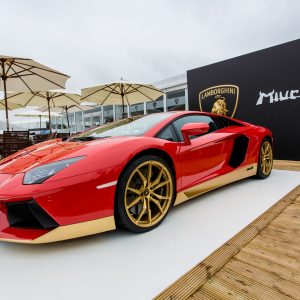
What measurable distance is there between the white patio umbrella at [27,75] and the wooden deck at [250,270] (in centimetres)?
416

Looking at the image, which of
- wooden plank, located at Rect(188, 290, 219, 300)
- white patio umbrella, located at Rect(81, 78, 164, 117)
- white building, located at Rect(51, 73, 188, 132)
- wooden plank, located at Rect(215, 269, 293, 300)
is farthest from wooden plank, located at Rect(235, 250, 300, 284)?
white building, located at Rect(51, 73, 188, 132)

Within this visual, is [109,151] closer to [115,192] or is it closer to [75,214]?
[115,192]

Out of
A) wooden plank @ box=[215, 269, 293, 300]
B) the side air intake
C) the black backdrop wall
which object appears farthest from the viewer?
the black backdrop wall

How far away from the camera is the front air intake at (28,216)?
4.41ft

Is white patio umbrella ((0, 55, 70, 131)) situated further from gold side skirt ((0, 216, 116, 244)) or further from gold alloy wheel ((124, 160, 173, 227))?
gold side skirt ((0, 216, 116, 244))

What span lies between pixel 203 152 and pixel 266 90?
153 inches

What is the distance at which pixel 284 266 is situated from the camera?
1269 mm

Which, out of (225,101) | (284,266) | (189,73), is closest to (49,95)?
(189,73)

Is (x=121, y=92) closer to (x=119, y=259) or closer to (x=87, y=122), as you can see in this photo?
(x=119, y=259)

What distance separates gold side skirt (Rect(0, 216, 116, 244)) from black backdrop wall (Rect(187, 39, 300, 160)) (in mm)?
4644

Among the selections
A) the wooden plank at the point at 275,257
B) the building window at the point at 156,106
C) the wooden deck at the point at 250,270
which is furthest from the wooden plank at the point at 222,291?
the building window at the point at 156,106

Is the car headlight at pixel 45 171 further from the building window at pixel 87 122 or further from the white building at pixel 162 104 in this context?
the building window at pixel 87 122

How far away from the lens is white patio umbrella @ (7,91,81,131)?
7.68 metres

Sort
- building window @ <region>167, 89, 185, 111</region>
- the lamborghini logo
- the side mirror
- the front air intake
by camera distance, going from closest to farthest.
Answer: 1. the front air intake
2. the side mirror
3. the lamborghini logo
4. building window @ <region>167, 89, 185, 111</region>
